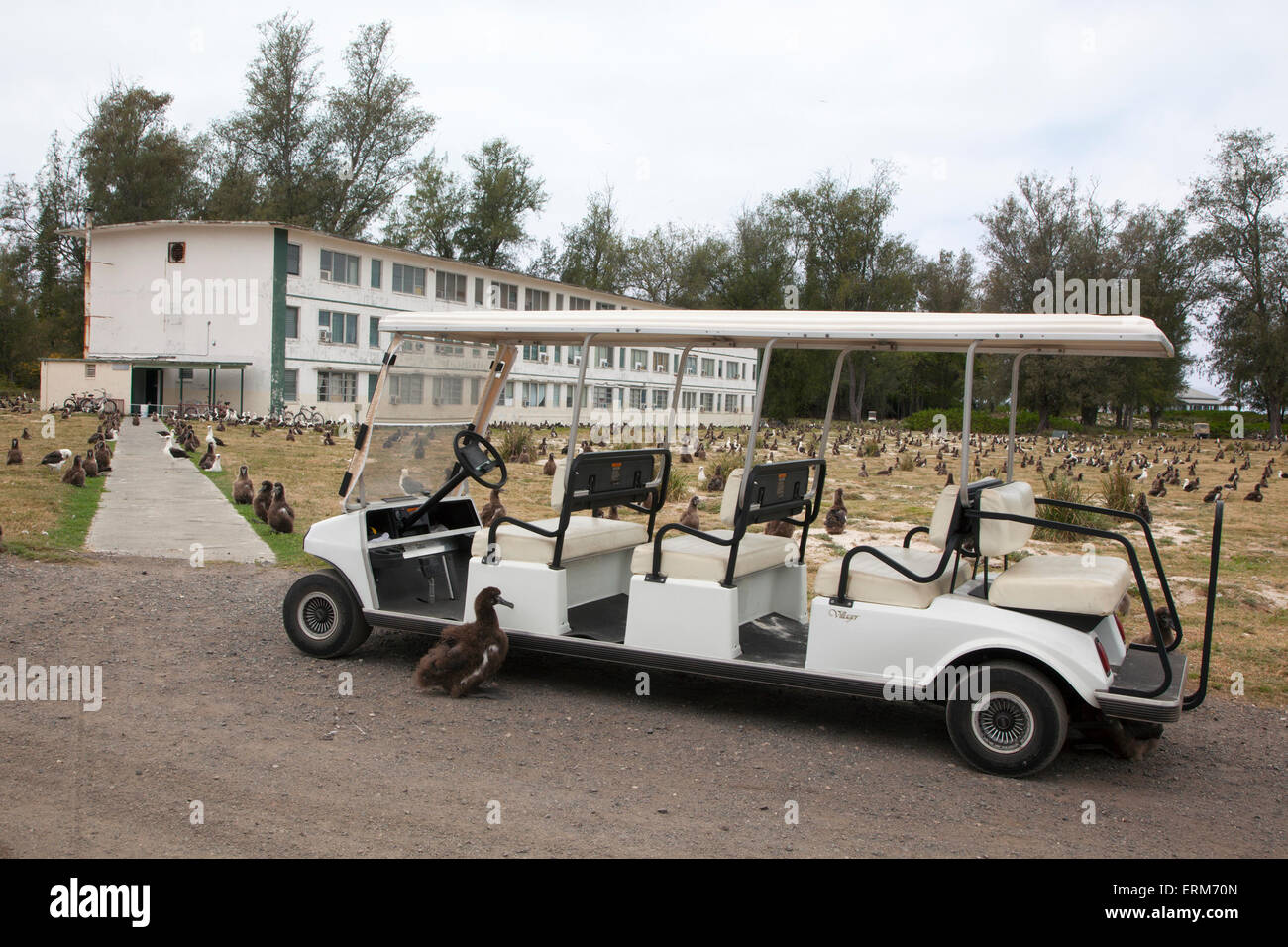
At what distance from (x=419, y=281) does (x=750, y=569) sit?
50.8 metres

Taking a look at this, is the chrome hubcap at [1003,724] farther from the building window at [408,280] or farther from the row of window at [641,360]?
the building window at [408,280]

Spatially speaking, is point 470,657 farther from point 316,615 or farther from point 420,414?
point 420,414

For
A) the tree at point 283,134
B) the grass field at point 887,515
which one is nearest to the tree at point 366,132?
the tree at point 283,134

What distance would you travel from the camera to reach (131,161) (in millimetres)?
59969

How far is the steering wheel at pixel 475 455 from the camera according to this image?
7.45 m

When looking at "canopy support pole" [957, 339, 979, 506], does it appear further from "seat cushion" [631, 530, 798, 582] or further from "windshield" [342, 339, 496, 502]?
"windshield" [342, 339, 496, 502]

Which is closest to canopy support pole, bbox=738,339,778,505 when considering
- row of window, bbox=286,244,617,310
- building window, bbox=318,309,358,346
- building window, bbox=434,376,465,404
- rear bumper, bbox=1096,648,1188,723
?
rear bumper, bbox=1096,648,1188,723

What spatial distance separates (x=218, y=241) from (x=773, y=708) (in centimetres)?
4763

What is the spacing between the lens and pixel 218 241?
156ft

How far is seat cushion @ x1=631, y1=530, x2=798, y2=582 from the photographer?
20.6 feet

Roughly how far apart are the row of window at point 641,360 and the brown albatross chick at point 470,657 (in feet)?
6.10

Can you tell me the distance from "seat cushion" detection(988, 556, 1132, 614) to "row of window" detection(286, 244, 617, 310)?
47.2m

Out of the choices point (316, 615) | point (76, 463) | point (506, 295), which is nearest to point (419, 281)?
point (506, 295)
